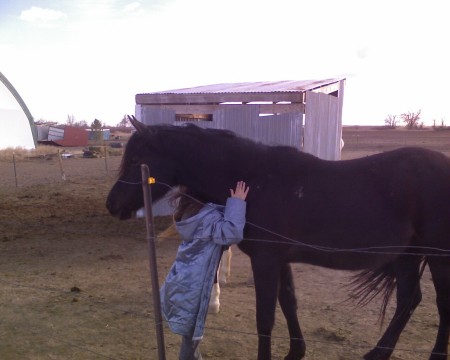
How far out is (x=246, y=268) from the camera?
679 cm

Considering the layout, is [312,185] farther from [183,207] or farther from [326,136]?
[326,136]

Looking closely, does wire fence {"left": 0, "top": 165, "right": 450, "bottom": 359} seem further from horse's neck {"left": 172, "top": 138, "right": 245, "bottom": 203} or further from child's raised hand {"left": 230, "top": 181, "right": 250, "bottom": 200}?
horse's neck {"left": 172, "top": 138, "right": 245, "bottom": 203}

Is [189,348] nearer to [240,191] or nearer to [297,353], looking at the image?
[297,353]

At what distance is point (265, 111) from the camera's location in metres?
7.90

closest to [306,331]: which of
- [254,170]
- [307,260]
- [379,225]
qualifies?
[307,260]

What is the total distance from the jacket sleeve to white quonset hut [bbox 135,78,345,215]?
383cm

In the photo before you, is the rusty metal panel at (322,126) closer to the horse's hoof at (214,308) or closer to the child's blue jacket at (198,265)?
the horse's hoof at (214,308)

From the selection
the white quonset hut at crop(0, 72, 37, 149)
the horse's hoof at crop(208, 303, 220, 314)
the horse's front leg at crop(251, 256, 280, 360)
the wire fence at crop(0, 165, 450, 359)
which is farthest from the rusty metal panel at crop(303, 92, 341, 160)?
the white quonset hut at crop(0, 72, 37, 149)

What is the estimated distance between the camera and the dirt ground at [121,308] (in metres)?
4.10

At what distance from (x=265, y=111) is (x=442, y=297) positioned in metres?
4.91

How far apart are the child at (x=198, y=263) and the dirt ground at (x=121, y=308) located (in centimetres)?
46

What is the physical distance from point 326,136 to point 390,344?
5.70 metres

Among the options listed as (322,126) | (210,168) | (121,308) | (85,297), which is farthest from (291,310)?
(322,126)

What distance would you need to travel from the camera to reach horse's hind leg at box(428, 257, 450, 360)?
353 cm
